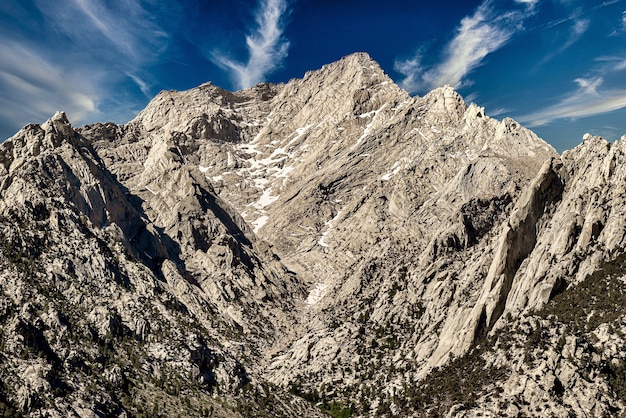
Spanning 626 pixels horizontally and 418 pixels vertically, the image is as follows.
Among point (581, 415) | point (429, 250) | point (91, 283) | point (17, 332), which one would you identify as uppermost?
point (429, 250)

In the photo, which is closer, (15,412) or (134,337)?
(15,412)

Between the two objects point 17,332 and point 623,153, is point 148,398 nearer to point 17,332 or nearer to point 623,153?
point 17,332

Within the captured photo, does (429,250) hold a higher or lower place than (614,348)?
higher

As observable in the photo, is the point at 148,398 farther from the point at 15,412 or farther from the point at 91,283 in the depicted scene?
the point at 91,283

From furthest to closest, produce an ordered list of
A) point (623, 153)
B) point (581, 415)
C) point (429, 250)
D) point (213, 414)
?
point (429, 250), point (623, 153), point (213, 414), point (581, 415)

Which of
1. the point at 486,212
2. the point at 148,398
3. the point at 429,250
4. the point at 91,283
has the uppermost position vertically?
the point at 486,212

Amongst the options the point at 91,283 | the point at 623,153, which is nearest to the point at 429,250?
the point at 623,153

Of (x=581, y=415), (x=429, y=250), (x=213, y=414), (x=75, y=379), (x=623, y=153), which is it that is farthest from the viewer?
(x=429, y=250)

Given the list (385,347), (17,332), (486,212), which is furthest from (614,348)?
(17,332)

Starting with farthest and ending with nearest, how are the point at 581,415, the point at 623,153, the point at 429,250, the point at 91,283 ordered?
1. the point at 429,250
2. the point at 91,283
3. the point at 623,153
4. the point at 581,415
